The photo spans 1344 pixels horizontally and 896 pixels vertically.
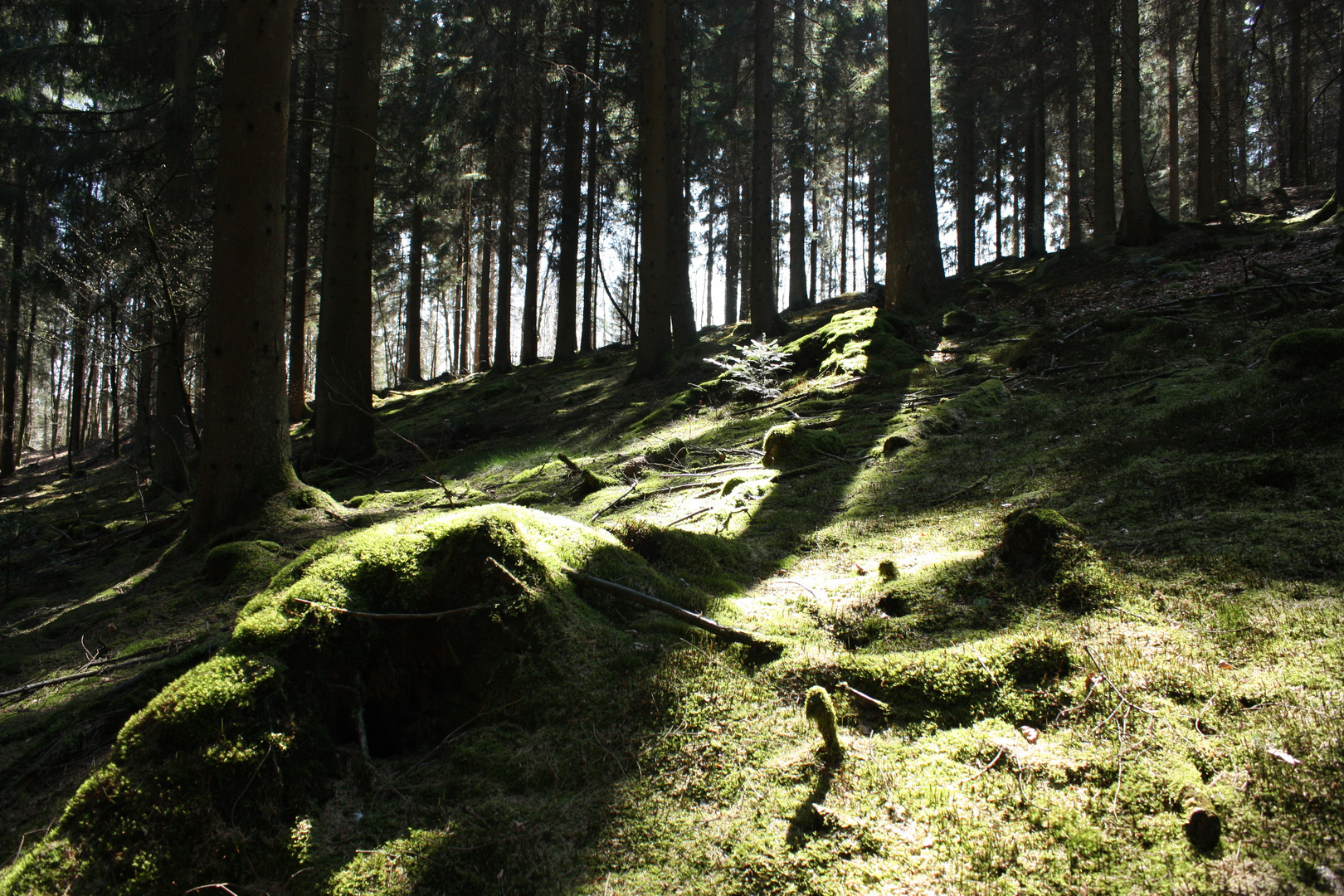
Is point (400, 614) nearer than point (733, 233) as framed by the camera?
Yes

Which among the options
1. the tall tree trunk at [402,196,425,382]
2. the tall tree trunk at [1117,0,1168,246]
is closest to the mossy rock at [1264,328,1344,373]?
the tall tree trunk at [1117,0,1168,246]

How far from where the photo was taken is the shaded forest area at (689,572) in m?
1.79

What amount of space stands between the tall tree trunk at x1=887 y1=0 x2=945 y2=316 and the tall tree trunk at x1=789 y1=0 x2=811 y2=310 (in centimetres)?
987

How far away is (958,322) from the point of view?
9594 mm

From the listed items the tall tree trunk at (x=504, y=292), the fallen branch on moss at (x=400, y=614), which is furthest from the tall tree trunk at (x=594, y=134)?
the fallen branch on moss at (x=400, y=614)

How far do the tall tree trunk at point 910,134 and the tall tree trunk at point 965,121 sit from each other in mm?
9521

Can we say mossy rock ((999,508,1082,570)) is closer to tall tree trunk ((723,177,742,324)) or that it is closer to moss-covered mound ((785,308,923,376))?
moss-covered mound ((785,308,923,376))

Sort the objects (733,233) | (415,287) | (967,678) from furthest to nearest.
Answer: (733,233)
(415,287)
(967,678)

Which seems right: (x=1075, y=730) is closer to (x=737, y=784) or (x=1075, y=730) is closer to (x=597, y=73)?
(x=737, y=784)

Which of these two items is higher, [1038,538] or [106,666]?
[1038,538]

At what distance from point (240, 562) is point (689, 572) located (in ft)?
11.7

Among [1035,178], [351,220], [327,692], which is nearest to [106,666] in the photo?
A: [327,692]

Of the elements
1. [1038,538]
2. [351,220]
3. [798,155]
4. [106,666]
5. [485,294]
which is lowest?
[106,666]

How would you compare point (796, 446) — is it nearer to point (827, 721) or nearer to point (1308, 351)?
point (1308, 351)
